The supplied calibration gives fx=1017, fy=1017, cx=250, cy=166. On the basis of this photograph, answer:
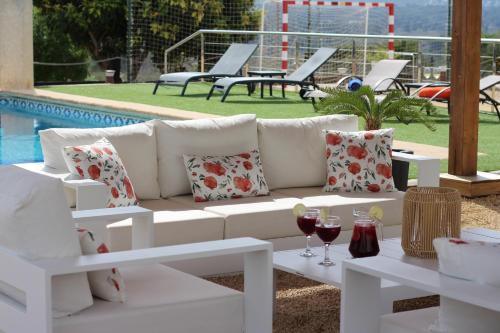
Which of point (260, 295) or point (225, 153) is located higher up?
point (225, 153)

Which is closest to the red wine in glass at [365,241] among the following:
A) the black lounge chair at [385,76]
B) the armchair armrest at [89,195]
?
the armchair armrest at [89,195]

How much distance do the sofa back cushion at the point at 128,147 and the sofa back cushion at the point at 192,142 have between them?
2.1 inches

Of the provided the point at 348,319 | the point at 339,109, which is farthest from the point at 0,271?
the point at 339,109

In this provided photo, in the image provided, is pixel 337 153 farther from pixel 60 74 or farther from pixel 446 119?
pixel 60 74

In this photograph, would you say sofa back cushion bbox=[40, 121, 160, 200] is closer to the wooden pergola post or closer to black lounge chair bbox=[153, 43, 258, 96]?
the wooden pergola post

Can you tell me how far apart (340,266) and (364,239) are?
0.18 meters

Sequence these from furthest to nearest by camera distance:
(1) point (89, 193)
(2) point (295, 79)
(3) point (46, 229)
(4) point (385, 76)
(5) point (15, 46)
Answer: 1. (5) point (15, 46)
2. (2) point (295, 79)
3. (4) point (385, 76)
4. (1) point (89, 193)
5. (3) point (46, 229)

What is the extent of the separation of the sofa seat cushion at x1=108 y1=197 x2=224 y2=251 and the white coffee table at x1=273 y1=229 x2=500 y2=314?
67 cm

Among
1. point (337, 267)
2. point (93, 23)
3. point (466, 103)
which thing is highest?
point (93, 23)

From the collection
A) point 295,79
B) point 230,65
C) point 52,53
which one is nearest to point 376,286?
point 295,79

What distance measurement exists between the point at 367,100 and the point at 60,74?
1287 cm

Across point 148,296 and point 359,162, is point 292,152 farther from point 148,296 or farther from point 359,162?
point 148,296

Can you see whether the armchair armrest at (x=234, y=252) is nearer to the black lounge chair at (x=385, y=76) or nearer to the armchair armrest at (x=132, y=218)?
the armchair armrest at (x=132, y=218)

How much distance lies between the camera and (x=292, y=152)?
229 inches
